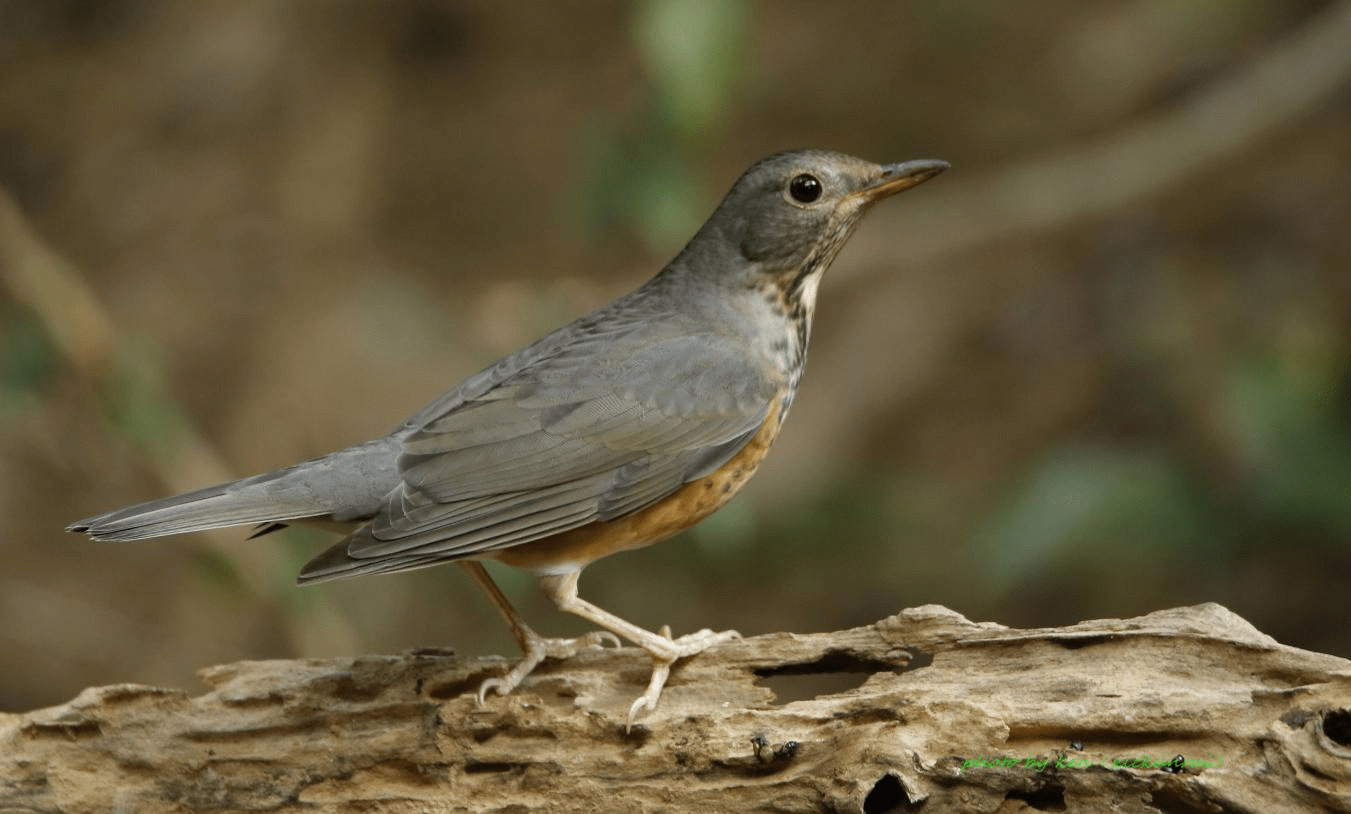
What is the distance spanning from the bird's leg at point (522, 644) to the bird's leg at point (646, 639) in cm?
13

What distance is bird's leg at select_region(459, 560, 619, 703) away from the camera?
14.5 feet

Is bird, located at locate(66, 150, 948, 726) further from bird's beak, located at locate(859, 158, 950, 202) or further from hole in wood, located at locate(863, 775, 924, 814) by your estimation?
hole in wood, located at locate(863, 775, 924, 814)

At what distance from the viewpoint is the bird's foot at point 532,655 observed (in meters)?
4.40

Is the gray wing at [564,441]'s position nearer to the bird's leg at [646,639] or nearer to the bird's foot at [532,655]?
the bird's leg at [646,639]

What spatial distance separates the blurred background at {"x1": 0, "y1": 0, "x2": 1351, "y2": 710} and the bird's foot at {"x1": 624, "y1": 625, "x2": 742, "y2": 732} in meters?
2.38

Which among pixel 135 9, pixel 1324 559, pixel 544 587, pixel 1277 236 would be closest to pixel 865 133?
pixel 1277 236

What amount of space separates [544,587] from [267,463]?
5.28 meters

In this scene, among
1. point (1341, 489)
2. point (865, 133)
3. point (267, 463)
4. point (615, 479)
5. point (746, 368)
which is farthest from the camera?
point (865, 133)

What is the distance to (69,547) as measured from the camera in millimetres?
9688

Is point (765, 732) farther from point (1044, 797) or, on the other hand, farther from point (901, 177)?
point (901, 177)

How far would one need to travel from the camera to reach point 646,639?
14.2 ft

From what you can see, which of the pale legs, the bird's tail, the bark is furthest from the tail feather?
the pale legs

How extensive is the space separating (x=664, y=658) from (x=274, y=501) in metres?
1.30

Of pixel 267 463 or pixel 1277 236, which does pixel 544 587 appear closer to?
pixel 267 463
